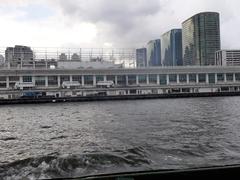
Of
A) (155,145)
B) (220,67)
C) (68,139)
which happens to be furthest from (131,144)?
(220,67)

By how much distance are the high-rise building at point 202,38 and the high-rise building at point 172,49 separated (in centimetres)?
759

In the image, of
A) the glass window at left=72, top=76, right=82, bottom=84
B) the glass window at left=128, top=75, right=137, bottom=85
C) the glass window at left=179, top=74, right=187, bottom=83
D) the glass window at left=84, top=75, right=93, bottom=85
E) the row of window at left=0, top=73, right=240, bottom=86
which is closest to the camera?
the row of window at left=0, top=73, right=240, bottom=86

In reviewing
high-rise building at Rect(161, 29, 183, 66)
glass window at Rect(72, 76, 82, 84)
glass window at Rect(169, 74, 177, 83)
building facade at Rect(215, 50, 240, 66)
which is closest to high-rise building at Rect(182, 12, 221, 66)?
building facade at Rect(215, 50, 240, 66)

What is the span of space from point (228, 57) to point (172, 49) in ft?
115

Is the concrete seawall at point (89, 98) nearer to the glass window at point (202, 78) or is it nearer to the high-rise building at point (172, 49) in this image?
the glass window at point (202, 78)

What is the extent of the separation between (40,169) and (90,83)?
11000cm

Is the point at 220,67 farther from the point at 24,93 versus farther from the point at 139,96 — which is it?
the point at 24,93

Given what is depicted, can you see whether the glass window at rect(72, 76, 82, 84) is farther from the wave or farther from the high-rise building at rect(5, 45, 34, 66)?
the wave

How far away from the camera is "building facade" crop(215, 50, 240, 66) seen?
163375 millimetres

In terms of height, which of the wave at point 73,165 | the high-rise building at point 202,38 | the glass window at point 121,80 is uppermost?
the high-rise building at point 202,38

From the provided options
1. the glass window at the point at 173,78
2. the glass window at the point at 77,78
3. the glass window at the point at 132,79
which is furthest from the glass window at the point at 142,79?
the glass window at the point at 77,78

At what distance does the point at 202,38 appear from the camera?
17000cm

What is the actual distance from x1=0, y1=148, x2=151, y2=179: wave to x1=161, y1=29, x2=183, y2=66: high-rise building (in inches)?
6863

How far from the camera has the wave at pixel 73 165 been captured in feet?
33.8
